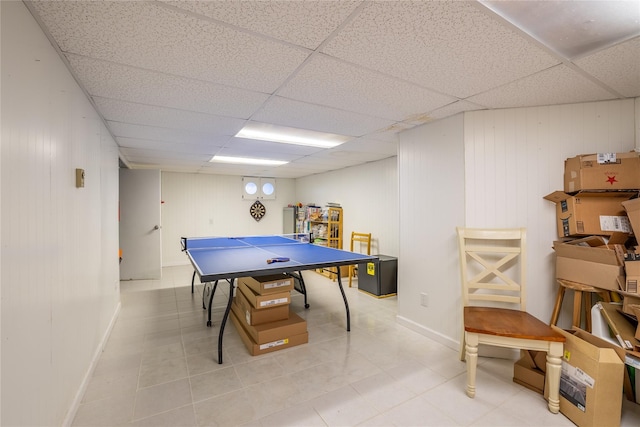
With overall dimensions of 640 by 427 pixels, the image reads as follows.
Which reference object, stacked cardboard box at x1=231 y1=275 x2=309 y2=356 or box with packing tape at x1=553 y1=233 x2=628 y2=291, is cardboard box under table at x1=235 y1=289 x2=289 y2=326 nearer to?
stacked cardboard box at x1=231 y1=275 x2=309 y2=356

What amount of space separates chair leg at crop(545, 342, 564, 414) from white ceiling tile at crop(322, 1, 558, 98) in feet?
5.88

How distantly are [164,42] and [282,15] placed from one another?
27.7 inches

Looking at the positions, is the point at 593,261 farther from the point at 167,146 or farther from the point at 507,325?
the point at 167,146

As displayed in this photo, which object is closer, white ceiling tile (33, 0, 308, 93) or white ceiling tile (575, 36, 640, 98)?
white ceiling tile (33, 0, 308, 93)

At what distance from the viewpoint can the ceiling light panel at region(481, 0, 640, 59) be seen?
1.25 metres

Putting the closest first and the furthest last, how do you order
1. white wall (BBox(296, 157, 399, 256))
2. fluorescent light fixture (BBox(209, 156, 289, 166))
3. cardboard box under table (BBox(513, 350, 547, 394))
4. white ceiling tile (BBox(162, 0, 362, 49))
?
white ceiling tile (BBox(162, 0, 362, 49)) → cardboard box under table (BBox(513, 350, 547, 394)) → white wall (BBox(296, 157, 399, 256)) → fluorescent light fixture (BBox(209, 156, 289, 166))

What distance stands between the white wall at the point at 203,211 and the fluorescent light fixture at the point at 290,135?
12.8 feet

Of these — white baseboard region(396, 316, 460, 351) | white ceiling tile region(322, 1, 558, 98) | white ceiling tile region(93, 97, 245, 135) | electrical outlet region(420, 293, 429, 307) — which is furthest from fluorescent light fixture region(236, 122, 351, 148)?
white baseboard region(396, 316, 460, 351)

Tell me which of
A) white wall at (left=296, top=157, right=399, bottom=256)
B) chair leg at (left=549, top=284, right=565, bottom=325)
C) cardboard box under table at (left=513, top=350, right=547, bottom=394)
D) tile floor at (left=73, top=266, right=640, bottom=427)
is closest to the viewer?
tile floor at (left=73, top=266, right=640, bottom=427)

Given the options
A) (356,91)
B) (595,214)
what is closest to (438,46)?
(356,91)

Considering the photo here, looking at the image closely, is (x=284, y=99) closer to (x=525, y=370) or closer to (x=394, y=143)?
(x=394, y=143)

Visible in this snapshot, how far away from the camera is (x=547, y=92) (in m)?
2.13

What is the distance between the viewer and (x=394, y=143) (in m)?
3.84

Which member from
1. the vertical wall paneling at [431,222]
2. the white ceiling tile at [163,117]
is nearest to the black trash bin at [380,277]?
the vertical wall paneling at [431,222]
